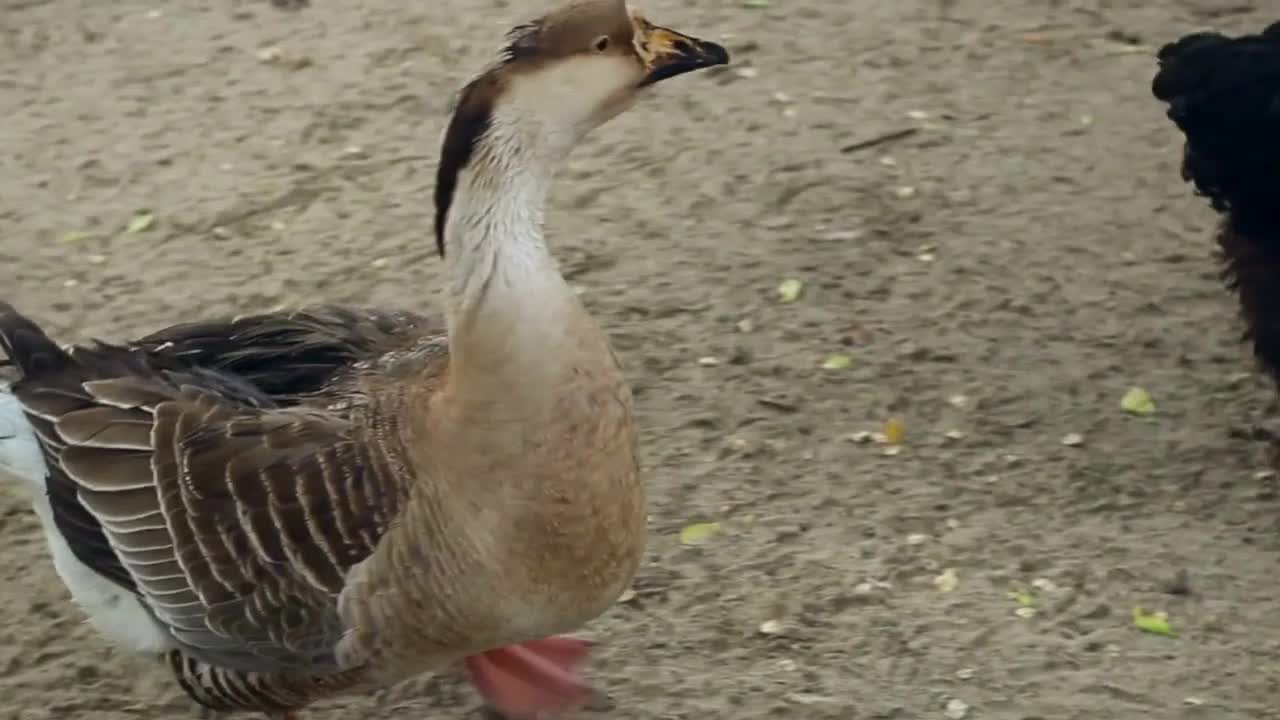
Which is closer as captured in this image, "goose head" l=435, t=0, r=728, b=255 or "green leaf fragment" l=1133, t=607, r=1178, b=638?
"goose head" l=435, t=0, r=728, b=255

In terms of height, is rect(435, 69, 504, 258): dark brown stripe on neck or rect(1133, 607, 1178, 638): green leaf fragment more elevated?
rect(435, 69, 504, 258): dark brown stripe on neck

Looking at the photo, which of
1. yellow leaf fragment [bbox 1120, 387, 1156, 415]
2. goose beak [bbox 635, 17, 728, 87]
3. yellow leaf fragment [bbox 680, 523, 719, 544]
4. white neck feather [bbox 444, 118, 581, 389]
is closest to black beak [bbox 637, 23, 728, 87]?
goose beak [bbox 635, 17, 728, 87]

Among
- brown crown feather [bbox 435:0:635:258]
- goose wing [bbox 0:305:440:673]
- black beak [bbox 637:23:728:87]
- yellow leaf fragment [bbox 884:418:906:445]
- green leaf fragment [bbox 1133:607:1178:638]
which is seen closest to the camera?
brown crown feather [bbox 435:0:635:258]

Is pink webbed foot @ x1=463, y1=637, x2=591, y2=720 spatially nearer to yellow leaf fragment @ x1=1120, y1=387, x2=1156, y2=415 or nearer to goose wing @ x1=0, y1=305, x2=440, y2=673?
goose wing @ x1=0, y1=305, x2=440, y2=673

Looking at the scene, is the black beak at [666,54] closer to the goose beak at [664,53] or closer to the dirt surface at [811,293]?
the goose beak at [664,53]

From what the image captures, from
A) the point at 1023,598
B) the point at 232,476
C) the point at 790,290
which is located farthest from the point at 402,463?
the point at 790,290

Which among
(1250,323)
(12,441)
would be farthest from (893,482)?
(12,441)

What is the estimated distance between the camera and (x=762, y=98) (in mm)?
6059

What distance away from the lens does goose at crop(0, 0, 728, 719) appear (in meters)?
3.15

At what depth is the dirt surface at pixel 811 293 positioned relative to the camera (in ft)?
12.8

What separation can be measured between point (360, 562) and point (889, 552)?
1.40 metres

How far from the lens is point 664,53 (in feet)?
10.3

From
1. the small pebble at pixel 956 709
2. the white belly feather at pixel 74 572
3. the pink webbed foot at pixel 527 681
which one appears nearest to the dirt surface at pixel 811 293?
the small pebble at pixel 956 709

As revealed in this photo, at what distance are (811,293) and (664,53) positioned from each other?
2007mm
